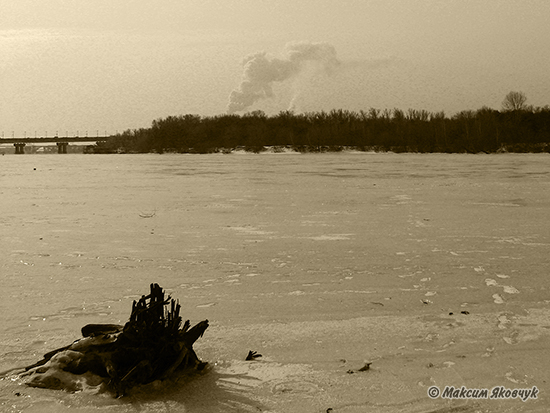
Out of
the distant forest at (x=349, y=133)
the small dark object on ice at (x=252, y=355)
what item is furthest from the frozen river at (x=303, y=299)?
the distant forest at (x=349, y=133)

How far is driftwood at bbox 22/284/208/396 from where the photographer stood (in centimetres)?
345

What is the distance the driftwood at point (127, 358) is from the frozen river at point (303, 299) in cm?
11

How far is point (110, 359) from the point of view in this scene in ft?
11.6

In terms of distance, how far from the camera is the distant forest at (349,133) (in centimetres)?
7975

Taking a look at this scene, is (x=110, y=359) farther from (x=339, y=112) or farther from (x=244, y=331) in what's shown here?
(x=339, y=112)

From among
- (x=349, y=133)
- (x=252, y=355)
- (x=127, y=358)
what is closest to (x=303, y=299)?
(x=252, y=355)

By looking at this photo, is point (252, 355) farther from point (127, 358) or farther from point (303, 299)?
point (303, 299)

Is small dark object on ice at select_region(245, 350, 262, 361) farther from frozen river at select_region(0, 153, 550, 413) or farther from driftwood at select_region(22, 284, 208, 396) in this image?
driftwood at select_region(22, 284, 208, 396)

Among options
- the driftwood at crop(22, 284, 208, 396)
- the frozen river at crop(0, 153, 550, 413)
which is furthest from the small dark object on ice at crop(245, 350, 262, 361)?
the driftwood at crop(22, 284, 208, 396)

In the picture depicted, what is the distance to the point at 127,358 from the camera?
355 cm

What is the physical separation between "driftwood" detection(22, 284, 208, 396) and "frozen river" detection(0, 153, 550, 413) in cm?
11

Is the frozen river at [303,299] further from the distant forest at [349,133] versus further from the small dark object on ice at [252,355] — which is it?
the distant forest at [349,133]

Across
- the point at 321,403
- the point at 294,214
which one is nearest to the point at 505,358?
the point at 321,403

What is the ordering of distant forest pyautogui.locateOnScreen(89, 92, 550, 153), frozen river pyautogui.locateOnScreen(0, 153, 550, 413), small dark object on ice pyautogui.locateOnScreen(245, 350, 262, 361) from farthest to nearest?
1. distant forest pyautogui.locateOnScreen(89, 92, 550, 153)
2. small dark object on ice pyautogui.locateOnScreen(245, 350, 262, 361)
3. frozen river pyautogui.locateOnScreen(0, 153, 550, 413)
